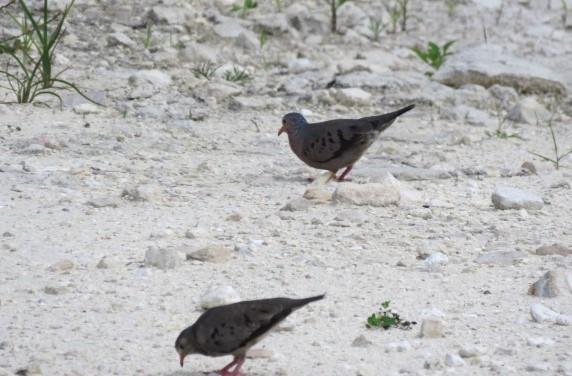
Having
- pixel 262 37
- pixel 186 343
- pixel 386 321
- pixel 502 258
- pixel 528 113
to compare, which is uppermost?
pixel 186 343

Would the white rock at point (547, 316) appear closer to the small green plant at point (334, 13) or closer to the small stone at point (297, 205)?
the small stone at point (297, 205)

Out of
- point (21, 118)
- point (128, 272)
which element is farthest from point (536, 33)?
point (128, 272)

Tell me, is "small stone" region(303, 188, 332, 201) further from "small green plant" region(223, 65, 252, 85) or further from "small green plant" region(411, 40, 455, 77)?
"small green plant" region(411, 40, 455, 77)

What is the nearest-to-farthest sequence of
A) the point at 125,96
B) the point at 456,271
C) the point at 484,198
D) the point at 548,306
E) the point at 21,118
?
the point at 548,306, the point at 456,271, the point at 484,198, the point at 21,118, the point at 125,96

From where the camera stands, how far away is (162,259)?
5.24 metres

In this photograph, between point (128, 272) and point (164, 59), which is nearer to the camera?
point (128, 272)

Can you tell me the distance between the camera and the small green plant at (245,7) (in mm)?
10852

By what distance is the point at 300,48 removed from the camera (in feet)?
35.5

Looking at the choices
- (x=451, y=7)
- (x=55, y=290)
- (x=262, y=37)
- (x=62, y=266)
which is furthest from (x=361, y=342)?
(x=451, y=7)

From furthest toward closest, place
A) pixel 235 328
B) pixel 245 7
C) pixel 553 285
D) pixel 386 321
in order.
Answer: pixel 245 7, pixel 553 285, pixel 386 321, pixel 235 328

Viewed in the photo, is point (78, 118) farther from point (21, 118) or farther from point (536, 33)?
point (536, 33)

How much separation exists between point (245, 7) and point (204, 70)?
164 cm

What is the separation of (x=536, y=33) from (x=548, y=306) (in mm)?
7497

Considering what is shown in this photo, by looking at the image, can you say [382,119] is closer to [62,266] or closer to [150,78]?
[150,78]
